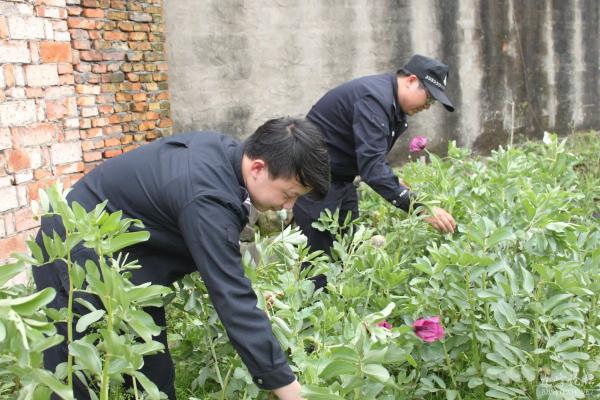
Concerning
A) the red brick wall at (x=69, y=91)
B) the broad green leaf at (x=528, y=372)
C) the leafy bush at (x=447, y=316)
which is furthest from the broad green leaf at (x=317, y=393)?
the red brick wall at (x=69, y=91)

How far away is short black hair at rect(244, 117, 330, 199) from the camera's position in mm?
1862

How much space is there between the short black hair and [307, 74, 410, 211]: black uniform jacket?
1309mm

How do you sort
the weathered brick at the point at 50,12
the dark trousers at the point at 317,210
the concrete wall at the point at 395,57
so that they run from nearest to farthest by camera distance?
1. the weathered brick at the point at 50,12
2. the dark trousers at the point at 317,210
3. the concrete wall at the point at 395,57

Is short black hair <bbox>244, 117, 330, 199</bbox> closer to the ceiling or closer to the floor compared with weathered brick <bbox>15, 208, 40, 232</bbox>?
closer to the ceiling

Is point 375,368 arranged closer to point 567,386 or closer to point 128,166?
point 567,386

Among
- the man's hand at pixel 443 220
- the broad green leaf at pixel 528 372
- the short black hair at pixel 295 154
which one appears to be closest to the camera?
the short black hair at pixel 295 154

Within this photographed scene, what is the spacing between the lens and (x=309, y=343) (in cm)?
215

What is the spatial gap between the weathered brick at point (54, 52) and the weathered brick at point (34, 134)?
0.36m

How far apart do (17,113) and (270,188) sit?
2.06 m

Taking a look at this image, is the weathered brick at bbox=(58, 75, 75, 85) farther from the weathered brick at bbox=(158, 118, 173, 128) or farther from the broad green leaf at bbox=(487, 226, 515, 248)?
the broad green leaf at bbox=(487, 226, 515, 248)

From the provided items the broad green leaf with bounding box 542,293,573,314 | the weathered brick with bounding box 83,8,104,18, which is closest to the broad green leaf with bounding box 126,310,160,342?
the broad green leaf with bounding box 542,293,573,314

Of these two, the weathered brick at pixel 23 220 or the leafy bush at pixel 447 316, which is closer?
the leafy bush at pixel 447 316

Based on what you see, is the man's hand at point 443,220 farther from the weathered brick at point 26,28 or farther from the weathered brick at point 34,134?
the weathered brick at point 26,28

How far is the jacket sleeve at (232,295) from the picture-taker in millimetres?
1759
